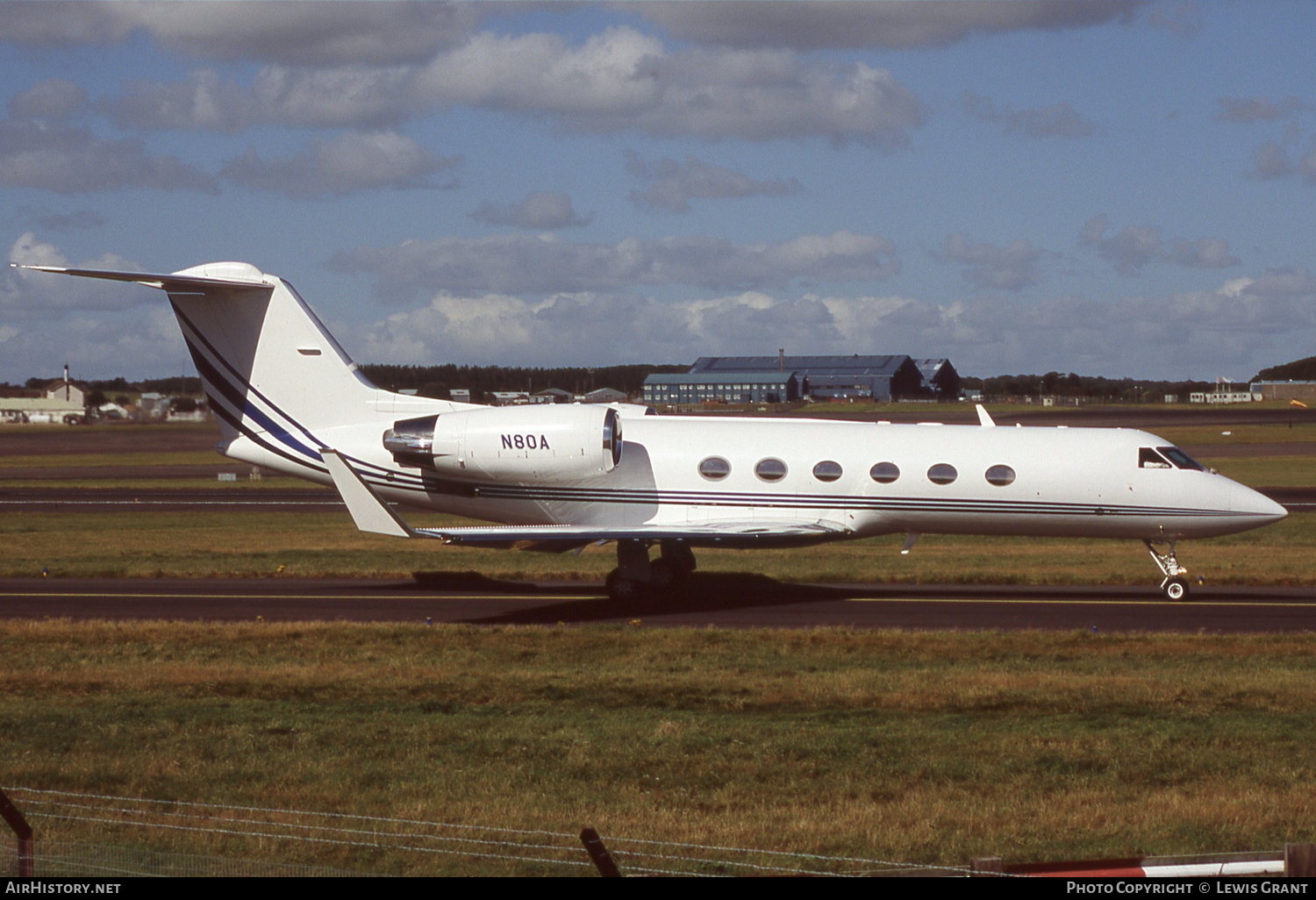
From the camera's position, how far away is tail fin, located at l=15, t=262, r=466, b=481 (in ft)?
81.1

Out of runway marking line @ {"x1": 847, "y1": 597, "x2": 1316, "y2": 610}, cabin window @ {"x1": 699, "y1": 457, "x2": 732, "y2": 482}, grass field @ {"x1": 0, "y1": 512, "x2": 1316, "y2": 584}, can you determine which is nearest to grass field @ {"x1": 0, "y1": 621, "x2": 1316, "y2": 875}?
runway marking line @ {"x1": 847, "y1": 597, "x2": 1316, "y2": 610}

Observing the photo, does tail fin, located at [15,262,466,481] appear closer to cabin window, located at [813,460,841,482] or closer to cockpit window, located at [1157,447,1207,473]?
cabin window, located at [813,460,841,482]

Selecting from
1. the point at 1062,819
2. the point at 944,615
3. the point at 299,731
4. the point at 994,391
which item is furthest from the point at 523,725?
the point at 994,391

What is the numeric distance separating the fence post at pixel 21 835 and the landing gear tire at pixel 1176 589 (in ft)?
68.1

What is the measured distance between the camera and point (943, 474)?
2328cm

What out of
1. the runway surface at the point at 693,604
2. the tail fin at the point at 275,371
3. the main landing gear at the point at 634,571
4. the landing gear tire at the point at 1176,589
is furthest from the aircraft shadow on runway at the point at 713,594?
the tail fin at the point at 275,371

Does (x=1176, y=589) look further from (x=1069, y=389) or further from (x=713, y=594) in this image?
(x=1069, y=389)

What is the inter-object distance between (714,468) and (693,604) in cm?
252

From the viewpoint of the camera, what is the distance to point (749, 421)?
24828 millimetres

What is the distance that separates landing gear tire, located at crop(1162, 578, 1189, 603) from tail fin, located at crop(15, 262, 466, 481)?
1426 cm

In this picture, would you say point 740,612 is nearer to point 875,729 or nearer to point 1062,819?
point 875,729

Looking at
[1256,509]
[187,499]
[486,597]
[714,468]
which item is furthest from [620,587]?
[187,499]

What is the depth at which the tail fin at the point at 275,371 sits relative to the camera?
81.1 ft
